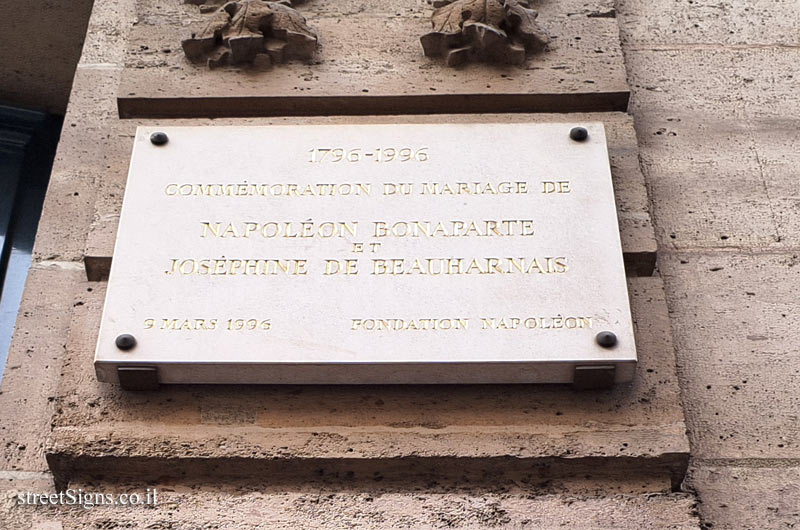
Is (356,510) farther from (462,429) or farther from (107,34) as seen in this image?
(107,34)

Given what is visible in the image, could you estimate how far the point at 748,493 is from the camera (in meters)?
2.78

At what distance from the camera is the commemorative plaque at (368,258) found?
2779mm

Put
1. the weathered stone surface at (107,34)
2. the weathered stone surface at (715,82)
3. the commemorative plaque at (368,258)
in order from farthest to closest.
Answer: the weathered stone surface at (107,34) → the weathered stone surface at (715,82) → the commemorative plaque at (368,258)

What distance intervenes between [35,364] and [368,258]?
0.99 meters

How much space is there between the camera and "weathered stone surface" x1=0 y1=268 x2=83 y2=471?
2.87 metres

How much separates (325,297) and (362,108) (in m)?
0.87

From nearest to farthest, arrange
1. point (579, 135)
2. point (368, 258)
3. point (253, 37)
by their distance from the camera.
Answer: point (368, 258), point (579, 135), point (253, 37)

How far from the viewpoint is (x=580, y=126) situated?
323 centimetres

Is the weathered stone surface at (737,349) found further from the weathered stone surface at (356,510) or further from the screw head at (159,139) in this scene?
the screw head at (159,139)

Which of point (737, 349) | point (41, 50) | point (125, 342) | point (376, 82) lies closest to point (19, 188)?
point (41, 50)

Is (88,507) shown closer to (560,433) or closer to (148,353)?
(148,353)

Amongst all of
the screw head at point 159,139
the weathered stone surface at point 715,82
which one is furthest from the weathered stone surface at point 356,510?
the weathered stone surface at point 715,82

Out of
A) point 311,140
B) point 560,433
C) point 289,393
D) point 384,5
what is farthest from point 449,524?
point 384,5

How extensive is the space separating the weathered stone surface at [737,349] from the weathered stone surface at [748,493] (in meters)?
0.04
